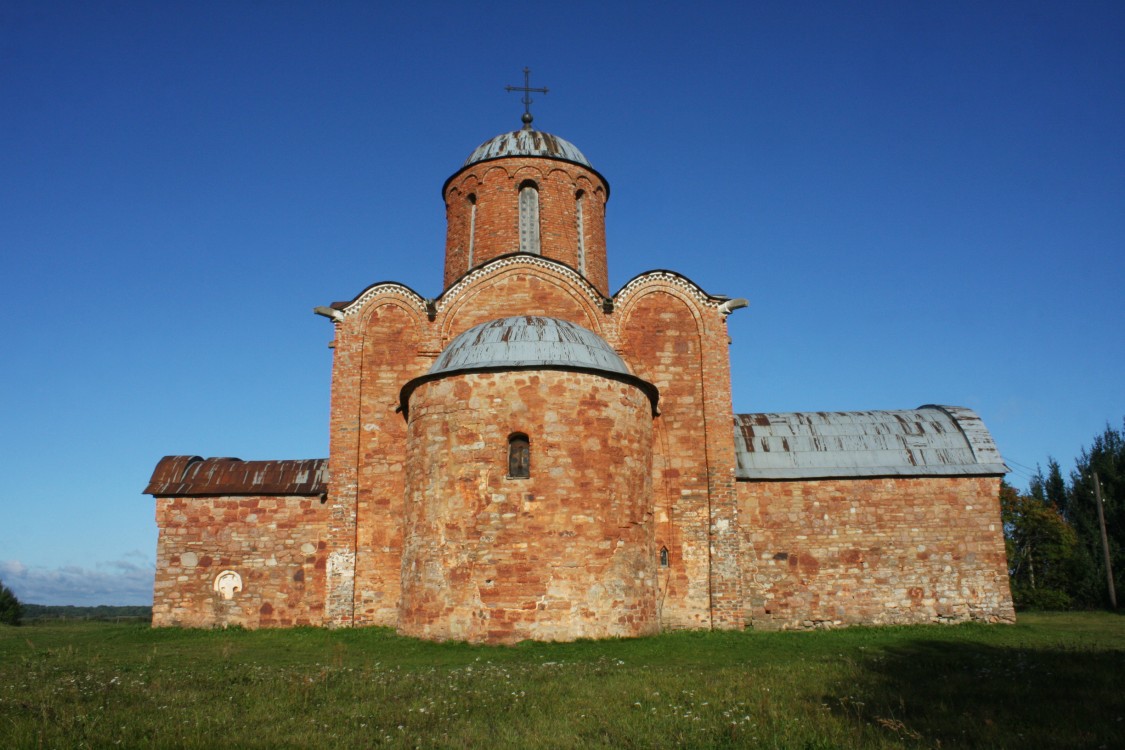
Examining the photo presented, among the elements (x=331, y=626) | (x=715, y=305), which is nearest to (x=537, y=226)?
(x=715, y=305)

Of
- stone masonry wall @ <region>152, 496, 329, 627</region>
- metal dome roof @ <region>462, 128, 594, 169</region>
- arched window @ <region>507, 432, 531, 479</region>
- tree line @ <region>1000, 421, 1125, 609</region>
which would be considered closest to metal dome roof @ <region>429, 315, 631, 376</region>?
arched window @ <region>507, 432, 531, 479</region>

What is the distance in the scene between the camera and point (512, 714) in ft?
22.0

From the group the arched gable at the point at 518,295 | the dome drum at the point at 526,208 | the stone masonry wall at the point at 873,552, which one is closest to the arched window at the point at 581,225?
the dome drum at the point at 526,208

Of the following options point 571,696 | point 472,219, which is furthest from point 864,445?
point 571,696

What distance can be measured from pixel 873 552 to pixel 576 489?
6.44 meters

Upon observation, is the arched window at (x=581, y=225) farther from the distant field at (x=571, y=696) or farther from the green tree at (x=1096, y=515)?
the green tree at (x=1096, y=515)

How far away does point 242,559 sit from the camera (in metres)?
15.4

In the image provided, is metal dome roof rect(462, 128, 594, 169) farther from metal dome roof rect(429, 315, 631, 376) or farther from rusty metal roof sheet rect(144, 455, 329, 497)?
rusty metal roof sheet rect(144, 455, 329, 497)

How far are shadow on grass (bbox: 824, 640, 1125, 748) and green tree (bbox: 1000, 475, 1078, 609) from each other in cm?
1575

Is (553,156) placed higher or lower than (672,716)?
higher

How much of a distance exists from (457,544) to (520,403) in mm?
2372

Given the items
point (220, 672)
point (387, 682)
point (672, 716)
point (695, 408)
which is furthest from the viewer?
point (695, 408)

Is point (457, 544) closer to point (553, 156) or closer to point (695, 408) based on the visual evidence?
point (695, 408)

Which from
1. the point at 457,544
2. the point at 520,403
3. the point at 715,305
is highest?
the point at 715,305
